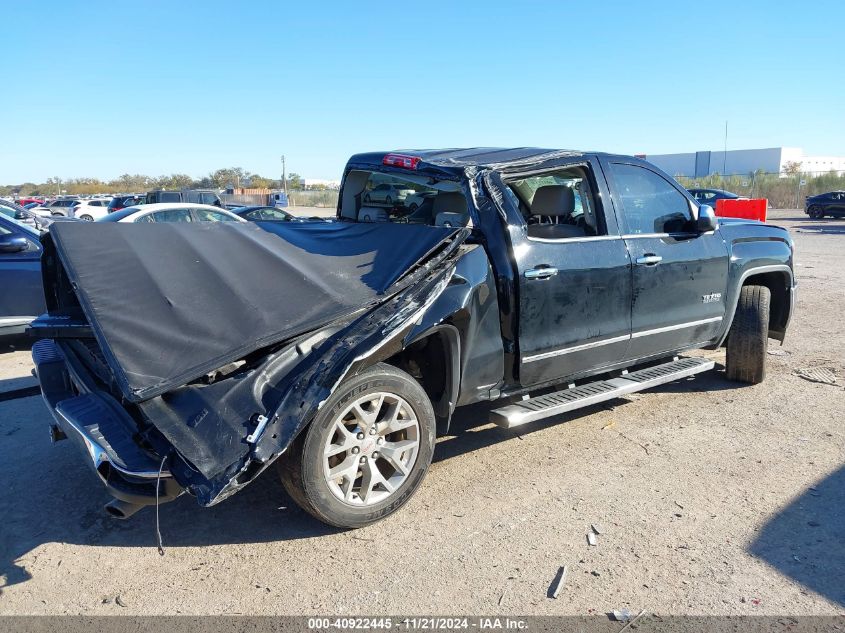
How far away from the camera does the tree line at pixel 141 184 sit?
77625 mm

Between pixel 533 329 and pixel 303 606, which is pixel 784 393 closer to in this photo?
pixel 533 329

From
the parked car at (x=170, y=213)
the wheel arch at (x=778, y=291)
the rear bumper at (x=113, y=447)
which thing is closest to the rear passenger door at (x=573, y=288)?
the wheel arch at (x=778, y=291)

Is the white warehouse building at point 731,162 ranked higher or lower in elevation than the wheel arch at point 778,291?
higher

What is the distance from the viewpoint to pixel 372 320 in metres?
3.36

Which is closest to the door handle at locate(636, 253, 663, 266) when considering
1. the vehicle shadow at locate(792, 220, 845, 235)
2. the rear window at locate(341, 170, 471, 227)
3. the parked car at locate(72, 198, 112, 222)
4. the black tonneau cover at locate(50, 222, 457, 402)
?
the rear window at locate(341, 170, 471, 227)

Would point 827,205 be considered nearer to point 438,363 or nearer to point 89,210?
point 438,363

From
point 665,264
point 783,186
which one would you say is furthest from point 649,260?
point 783,186

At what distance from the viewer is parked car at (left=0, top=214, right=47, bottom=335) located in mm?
6988

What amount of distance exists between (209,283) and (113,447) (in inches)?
41.7

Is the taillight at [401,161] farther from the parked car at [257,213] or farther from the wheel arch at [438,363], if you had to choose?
the parked car at [257,213]

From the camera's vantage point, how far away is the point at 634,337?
466 cm

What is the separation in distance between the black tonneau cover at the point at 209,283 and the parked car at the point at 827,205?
31327 mm

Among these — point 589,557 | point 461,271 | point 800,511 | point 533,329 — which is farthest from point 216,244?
point 800,511

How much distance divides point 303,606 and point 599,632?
126cm
